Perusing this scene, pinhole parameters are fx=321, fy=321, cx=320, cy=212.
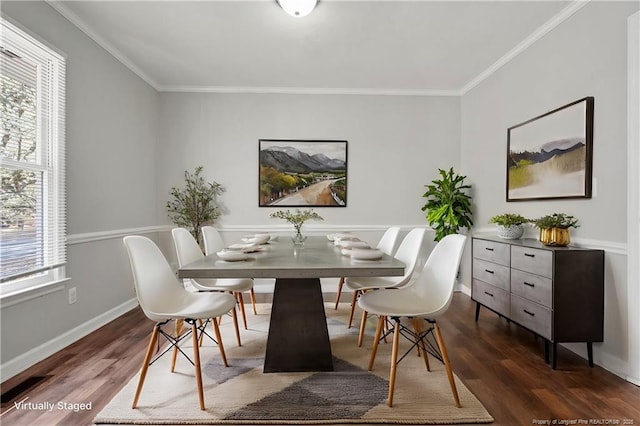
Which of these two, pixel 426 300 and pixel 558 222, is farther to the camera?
pixel 558 222

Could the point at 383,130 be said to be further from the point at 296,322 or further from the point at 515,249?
the point at 296,322

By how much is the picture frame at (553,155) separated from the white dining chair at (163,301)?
2749 mm

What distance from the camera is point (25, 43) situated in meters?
2.27

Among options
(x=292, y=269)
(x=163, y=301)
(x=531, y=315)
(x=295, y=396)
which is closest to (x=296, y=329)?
(x=295, y=396)

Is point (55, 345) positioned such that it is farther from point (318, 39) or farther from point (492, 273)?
point (492, 273)

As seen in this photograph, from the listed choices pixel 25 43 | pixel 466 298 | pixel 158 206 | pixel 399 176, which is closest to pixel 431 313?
pixel 466 298

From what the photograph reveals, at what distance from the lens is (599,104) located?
2.35 meters

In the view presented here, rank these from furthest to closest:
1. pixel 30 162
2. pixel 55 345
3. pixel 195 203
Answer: pixel 195 203 → pixel 55 345 → pixel 30 162

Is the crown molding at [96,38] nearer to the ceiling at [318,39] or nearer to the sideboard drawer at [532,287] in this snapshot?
the ceiling at [318,39]

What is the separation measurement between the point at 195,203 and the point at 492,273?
11.8ft

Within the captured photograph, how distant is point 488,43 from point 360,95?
1.70 meters

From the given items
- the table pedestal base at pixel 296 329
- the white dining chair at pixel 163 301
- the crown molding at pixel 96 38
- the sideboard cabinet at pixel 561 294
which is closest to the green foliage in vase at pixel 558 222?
the sideboard cabinet at pixel 561 294

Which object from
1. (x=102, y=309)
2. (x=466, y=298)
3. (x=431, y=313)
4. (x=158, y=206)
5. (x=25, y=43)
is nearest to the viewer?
(x=431, y=313)

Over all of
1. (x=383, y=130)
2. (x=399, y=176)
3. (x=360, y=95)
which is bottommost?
(x=399, y=176)
